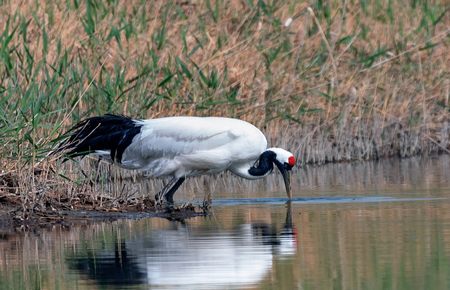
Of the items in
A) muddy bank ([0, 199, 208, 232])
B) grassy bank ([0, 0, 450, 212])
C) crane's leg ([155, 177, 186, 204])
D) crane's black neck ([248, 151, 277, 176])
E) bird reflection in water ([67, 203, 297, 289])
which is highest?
grassy bank ([0, 0, 450, 212])

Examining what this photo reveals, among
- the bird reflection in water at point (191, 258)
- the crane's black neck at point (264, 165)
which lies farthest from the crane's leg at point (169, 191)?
the bird reflection in water at point (191, 258)

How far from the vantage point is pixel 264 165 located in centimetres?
1237

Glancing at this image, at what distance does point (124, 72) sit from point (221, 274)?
707 centimetres

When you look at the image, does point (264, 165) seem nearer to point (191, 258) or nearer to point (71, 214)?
point (71, 214)

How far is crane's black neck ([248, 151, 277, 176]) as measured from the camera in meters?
12.4

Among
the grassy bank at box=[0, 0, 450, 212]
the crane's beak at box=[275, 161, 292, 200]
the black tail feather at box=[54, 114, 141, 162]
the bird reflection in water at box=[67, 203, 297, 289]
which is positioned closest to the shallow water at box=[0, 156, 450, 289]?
the bird reflection in water at box=[67, 203, 297, 289]

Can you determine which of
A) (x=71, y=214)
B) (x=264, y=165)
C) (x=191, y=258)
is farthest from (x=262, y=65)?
(x=191, y=258)

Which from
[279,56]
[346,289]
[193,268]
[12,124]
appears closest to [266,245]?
[193,268]

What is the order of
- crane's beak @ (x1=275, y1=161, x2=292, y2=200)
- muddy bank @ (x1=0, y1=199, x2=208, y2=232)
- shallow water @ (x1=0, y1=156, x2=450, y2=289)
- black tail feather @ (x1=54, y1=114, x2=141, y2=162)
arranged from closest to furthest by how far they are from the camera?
shallow water @ (x1=0, y1=156, x2=450, y2=289) → muddy bank @ (x1=0, y1=199, x2=208, y2=232) → black tail feather @ (x1=54, y1=114, x2=141, y2=162) → crane's beak @ (x1=275, y1=161, x2=292, y2=200)

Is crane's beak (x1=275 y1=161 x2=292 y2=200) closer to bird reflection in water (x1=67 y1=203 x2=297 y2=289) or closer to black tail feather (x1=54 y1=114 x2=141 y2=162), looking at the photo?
black tail feather (x1=54 y1=114 x2=141 y2=162)

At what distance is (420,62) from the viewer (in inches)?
665

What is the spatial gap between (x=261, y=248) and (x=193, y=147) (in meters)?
3.38

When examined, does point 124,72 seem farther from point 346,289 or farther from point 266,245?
point 346,289

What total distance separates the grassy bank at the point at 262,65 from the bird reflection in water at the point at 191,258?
12.1 ft
